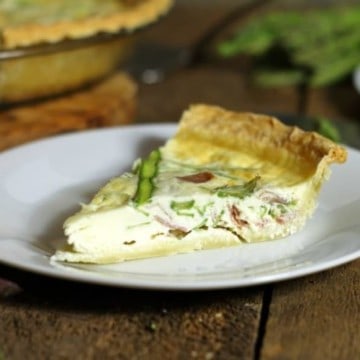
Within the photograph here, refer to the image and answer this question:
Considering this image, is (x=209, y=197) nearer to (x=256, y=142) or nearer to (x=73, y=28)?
(x=256, y=142)

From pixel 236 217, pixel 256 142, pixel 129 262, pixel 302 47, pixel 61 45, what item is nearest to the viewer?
pixel 129 262

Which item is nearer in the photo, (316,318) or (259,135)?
(316,318)

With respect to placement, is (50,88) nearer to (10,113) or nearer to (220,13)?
(10,113)

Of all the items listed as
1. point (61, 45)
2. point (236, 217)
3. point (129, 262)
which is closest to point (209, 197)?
point (236, 217)

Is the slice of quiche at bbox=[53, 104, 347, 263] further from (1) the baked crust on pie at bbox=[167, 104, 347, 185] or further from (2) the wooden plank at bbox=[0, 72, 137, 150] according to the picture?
(2) the wooden plank at bbox=[0, 72, 137, 150]

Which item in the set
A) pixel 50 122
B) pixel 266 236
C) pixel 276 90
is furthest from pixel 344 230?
pixel 276 90

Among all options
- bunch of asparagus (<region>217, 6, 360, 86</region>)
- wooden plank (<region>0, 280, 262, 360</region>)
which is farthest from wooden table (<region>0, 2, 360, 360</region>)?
bunch of asparagus (<region>217, 6, 360, 86</region>)

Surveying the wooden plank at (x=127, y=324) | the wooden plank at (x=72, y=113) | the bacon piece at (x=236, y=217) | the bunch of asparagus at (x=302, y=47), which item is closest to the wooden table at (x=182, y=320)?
the wooden plank at (x=127, y=324)
